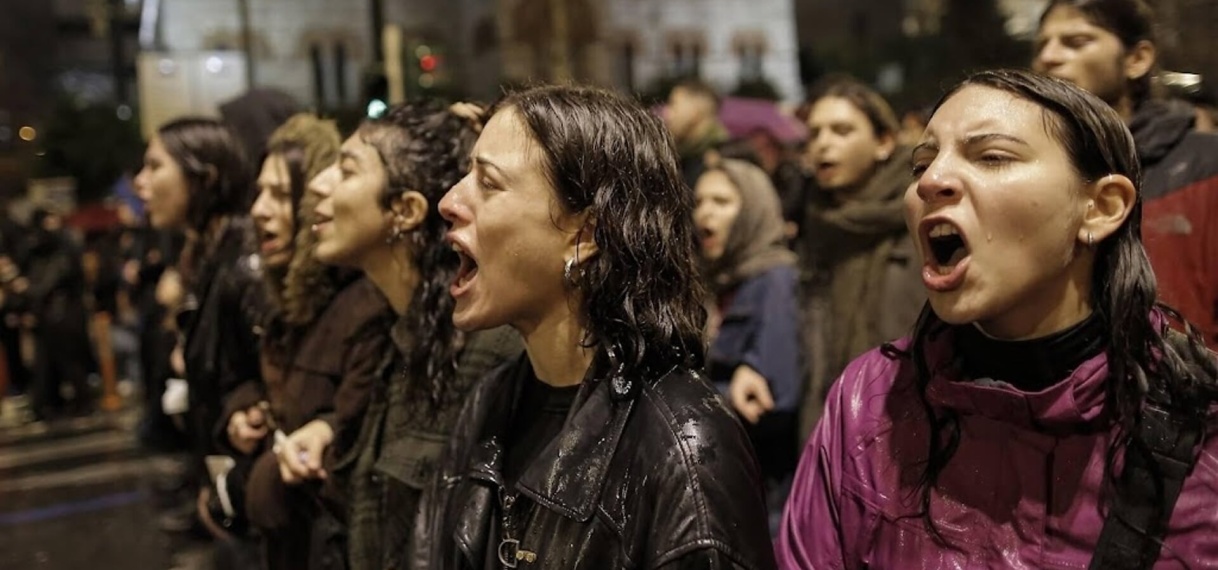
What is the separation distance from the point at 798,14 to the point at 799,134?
1872 cm

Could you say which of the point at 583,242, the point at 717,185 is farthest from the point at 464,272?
the point at 717,185

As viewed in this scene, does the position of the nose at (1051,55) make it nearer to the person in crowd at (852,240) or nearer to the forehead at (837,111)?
the person in crowd at (852,240)

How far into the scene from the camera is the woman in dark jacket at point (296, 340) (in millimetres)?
3371

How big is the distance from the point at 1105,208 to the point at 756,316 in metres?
3.05

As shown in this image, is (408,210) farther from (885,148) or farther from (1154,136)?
(885,148)

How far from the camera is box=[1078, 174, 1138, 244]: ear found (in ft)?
5.98

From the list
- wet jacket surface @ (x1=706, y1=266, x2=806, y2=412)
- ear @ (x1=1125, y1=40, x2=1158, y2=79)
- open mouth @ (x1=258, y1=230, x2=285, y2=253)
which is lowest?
wet jacket surface @ (x1=706, y1=266, x2=806, y2=412)

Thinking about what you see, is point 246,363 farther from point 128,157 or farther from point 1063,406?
point 128,157

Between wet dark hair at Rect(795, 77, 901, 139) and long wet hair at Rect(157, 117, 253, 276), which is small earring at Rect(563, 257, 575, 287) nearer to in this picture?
wet dark hair at Rect(795, 77, 901, 139)

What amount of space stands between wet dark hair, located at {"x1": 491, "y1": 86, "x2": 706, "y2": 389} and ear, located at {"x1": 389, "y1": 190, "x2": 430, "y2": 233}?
0.89 metres

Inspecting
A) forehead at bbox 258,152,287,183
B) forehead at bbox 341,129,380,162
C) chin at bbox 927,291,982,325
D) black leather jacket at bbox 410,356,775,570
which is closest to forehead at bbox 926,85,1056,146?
chin at bbox 927,291,982,325

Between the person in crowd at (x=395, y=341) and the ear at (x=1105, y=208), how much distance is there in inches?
56.7

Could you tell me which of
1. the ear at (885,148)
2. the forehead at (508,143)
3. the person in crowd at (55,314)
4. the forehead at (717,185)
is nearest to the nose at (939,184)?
the forehead at (508,143)

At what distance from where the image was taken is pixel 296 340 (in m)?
3.62
